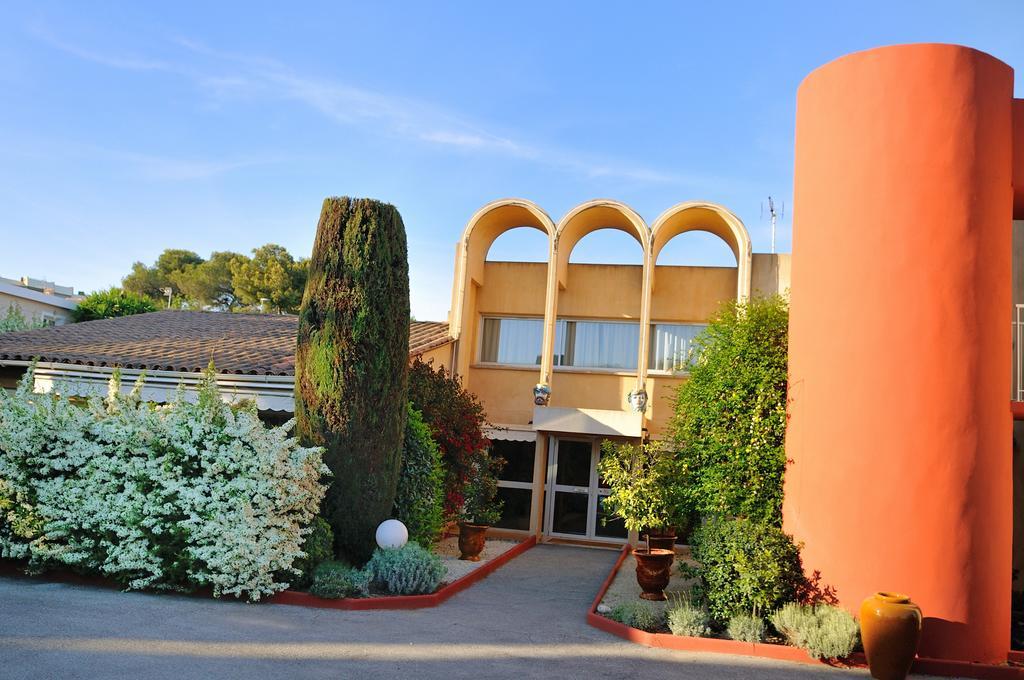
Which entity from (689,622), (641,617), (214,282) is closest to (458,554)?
(641,617)

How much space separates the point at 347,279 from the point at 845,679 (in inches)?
358

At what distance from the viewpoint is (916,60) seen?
10.6 meters

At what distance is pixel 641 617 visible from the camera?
34.8ft

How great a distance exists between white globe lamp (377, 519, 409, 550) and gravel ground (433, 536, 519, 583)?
127 centimetres

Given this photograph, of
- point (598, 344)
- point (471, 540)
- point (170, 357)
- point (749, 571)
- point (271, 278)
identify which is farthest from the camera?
point (271, 278)

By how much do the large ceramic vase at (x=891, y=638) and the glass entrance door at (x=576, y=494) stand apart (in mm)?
11871

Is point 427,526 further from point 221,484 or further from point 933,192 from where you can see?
point 933,192

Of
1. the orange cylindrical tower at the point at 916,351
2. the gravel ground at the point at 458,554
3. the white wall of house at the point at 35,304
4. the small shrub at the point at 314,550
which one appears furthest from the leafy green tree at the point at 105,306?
the orange cylindrical tower at the point at 916,351

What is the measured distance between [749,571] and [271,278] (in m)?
42.9

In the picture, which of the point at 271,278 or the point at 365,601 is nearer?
the point at 365,601

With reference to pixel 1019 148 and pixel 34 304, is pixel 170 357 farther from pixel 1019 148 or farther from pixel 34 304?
pixel 34 304

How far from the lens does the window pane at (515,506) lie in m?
21.1

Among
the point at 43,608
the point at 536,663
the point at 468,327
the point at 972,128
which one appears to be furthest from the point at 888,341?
the point at 468,327

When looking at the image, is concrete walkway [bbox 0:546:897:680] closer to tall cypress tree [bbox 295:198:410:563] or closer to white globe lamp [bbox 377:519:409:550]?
white globe lamp [bbox 377:519:409:550]
